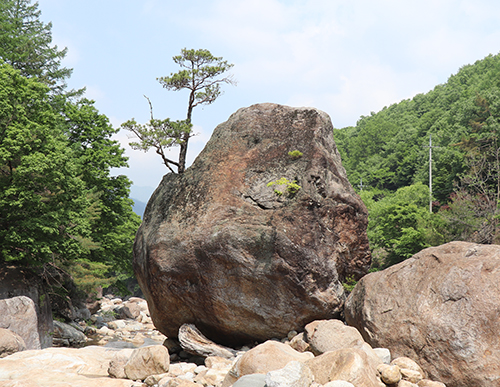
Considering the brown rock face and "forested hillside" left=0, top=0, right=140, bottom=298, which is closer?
the brown rock face

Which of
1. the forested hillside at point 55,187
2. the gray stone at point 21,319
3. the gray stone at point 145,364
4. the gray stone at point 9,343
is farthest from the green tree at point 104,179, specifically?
the gray stone at point 145,364

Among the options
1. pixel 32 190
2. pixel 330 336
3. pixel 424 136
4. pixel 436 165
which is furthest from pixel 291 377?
pixel 424 136

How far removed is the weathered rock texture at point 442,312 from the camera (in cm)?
829

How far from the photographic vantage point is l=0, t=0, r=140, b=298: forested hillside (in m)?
17.5

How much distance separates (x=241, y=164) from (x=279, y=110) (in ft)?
7.99

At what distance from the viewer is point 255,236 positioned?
1123 cm

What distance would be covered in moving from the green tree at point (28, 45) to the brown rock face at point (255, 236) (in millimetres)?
18454

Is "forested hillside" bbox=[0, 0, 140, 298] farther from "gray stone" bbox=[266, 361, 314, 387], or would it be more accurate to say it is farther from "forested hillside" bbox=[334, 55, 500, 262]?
"forested hillside" bbox=[334, 55, 500, 262]

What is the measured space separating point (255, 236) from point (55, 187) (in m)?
11.4

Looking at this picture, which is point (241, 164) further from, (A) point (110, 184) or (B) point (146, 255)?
(A) point (110, 184)

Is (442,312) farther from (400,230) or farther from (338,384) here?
(400,230)

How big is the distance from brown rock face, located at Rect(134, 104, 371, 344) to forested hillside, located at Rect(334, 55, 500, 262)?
51.8 feet

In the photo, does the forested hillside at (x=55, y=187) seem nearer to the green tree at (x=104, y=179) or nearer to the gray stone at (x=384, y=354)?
the green tree at (x=104, y=179)

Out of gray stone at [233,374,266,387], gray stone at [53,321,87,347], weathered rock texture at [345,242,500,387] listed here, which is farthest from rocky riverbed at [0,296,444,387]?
gray stone at [53,321,87,347]
